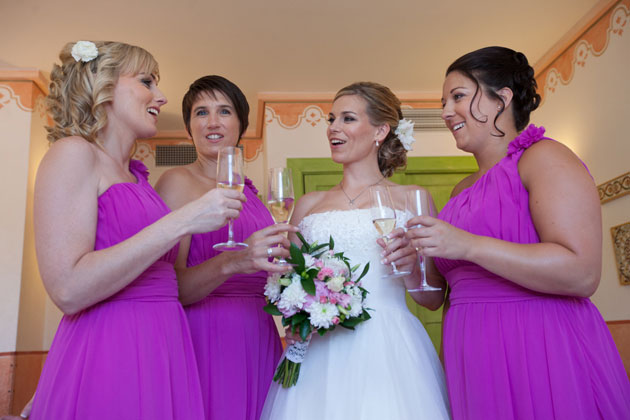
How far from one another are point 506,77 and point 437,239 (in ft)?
3.13

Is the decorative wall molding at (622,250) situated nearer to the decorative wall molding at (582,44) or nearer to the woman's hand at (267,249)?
the decorative wall molding at (582,44)

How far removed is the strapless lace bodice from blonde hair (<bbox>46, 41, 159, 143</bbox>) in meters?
1.15

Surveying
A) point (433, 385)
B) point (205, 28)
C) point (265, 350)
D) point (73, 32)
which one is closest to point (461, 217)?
point (433, 385)

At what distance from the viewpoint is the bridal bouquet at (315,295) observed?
7.15 ft

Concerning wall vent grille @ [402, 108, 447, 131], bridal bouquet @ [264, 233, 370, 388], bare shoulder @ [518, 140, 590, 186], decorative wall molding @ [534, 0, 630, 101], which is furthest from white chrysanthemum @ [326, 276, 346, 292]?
wall vent grille @ [402, 108, 447, 131]

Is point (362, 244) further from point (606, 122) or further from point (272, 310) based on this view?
point (606, 122)

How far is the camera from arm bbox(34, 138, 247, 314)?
1747 mm

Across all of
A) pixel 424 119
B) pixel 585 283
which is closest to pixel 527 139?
pixel 585 283

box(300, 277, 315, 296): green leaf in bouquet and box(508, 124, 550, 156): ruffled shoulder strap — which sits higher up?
box(508, 124, 550, 156): ruffled shoulder strap

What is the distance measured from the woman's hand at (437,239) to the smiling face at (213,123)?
149 centimetres

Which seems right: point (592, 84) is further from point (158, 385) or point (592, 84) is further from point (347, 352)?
point (158, 385)

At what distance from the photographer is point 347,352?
8.04 feet

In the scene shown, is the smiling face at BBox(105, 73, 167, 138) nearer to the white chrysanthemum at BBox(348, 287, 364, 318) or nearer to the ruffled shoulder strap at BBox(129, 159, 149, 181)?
the ruffled shoulder strap at BBox(129, 159, 149, 181)

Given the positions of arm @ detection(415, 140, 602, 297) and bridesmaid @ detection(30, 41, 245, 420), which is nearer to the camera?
bridesmaid @ detection(30, 41, 245, 420)
